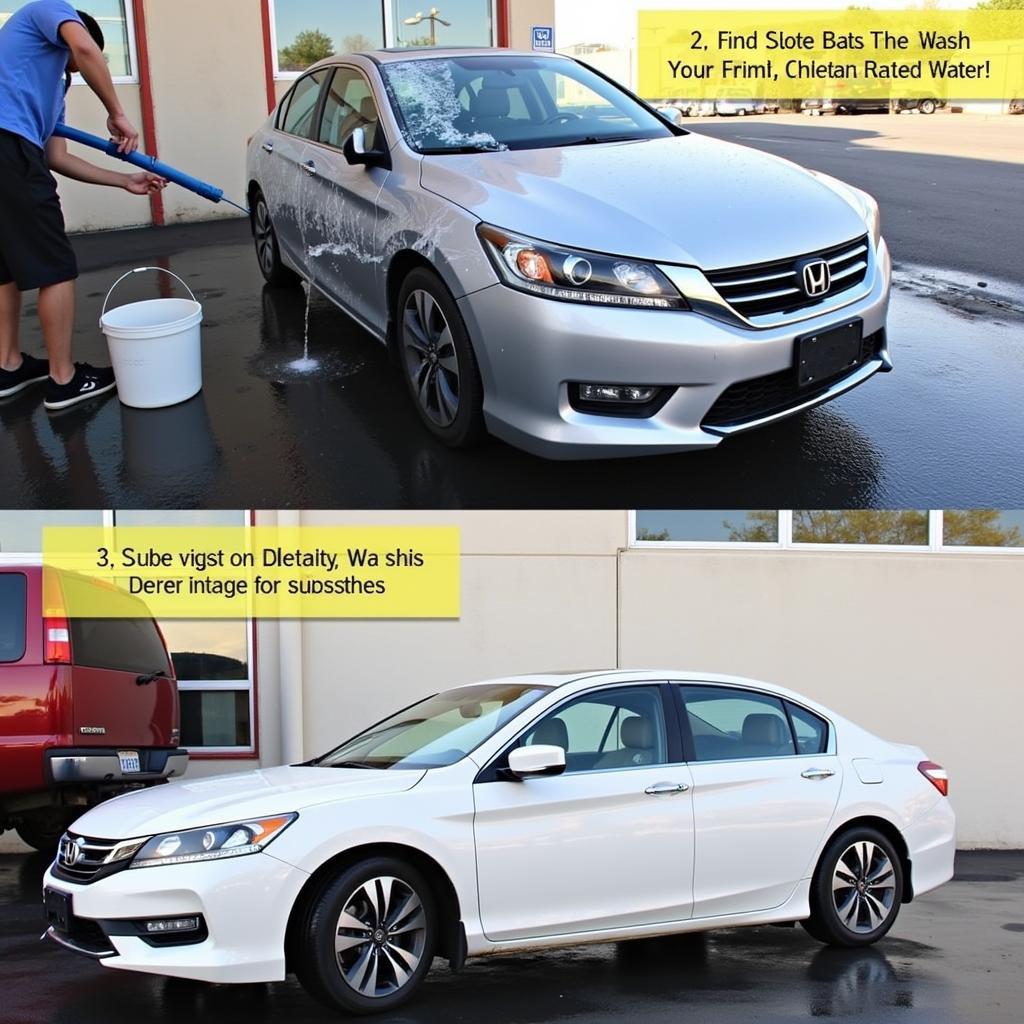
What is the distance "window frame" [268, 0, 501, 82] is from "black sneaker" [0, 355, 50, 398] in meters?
6.62

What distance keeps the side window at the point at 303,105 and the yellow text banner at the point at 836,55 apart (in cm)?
1469

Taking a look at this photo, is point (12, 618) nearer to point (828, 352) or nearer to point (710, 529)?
point (828, 352)

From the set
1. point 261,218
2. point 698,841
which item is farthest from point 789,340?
point 261,218

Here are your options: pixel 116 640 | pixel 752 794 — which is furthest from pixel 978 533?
pixel 116 640

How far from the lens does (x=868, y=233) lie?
16.2 ft

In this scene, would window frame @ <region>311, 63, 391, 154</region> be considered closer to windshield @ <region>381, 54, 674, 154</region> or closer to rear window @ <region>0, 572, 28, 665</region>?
windshield @ <region>381, 54, 674, 154</region>

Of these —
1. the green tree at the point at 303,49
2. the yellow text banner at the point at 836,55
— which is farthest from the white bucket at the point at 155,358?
the yellow text banner at the point at 836,55

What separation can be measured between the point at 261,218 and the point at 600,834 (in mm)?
5375

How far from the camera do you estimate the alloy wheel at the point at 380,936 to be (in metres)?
3.82

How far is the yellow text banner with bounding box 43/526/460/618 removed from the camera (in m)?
9.17

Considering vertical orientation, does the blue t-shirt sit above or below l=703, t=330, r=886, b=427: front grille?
above

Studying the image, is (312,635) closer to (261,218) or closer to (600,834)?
(261,218)

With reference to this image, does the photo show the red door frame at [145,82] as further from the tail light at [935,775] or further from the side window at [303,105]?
the tail light at [935,775]

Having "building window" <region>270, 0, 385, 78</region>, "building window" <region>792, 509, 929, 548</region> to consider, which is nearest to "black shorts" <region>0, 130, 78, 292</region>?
"building window" <region>792, 509, 929, 548</region>
